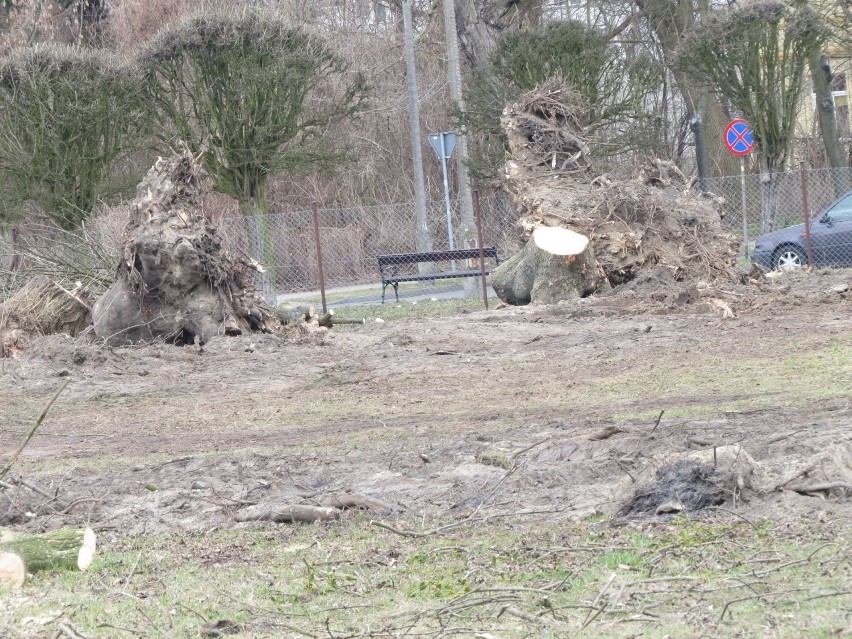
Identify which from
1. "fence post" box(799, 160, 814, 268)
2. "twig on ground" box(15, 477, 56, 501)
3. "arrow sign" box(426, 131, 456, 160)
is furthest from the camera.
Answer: "arrow sign" box(426, 131, 456, 160)

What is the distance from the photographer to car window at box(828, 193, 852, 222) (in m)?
19.5

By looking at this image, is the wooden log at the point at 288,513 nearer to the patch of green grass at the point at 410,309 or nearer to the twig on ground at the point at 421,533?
the twig on ground at the point at 421,533

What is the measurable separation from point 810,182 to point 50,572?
1994cm

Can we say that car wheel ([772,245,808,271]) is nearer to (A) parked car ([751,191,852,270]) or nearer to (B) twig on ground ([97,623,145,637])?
(A) parked car ([751,191,852,270])

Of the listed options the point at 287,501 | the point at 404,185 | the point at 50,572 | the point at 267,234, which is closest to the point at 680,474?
the point at 287,501

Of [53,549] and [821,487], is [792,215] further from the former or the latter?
[53,549]

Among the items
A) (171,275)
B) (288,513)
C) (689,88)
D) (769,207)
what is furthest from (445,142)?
(288,513)

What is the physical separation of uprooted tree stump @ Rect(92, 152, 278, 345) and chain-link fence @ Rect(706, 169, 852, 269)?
859 cm

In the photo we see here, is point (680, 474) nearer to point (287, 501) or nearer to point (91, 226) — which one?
point (287, 501)

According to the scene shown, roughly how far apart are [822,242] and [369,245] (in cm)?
945

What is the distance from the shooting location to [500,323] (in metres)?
14.9

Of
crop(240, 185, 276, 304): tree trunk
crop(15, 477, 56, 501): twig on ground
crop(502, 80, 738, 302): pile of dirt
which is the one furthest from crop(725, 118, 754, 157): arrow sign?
crop(15, 477, 56, 501): twig on ground

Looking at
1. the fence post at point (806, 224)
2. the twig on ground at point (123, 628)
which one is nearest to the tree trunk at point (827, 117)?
the fence post at point (806, 224)

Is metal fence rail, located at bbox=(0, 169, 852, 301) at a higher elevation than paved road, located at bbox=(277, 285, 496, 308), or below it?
higher
